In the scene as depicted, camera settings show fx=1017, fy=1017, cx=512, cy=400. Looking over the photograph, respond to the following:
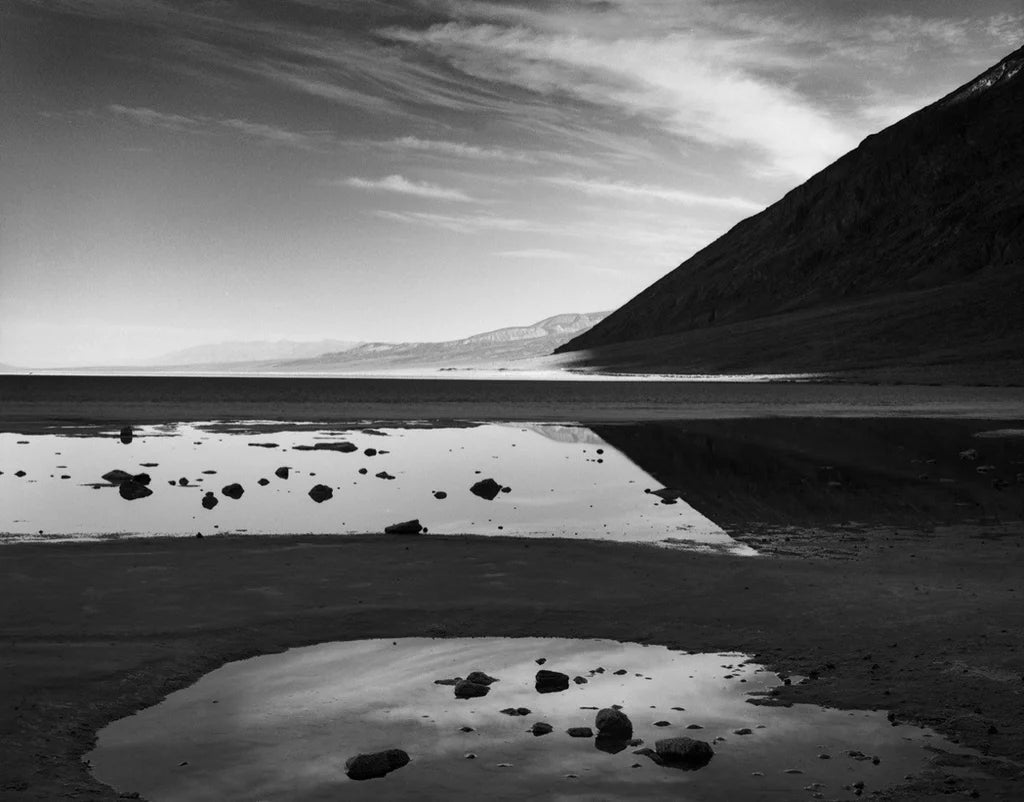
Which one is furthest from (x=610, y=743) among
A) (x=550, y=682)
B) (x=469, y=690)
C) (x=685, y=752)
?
(x=469, y=690)

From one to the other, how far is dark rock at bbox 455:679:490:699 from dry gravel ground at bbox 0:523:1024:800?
2276mm

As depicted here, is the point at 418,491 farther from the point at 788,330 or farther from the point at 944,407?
the point at 788,330

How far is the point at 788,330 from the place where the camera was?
19750 centimetres

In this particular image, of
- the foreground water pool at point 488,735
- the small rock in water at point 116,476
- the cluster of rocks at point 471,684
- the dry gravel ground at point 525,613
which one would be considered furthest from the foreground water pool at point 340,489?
the cluster of rocks at point 471,684

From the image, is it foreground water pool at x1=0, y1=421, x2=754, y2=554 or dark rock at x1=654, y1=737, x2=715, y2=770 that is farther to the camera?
foreground water pool at x1=0, y1=421, x2=754, y2=554

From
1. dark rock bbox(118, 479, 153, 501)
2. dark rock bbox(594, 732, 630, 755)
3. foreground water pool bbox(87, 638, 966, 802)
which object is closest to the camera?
foreground water pool bbox(87, 638, 966, 802)

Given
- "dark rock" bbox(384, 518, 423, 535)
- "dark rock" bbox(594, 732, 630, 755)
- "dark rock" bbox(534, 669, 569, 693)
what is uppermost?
"dark rock" bbox(384, 518, 423, 535)

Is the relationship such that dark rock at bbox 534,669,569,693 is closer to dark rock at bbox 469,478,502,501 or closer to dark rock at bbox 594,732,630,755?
dark rock at bbox 594,732,630,755

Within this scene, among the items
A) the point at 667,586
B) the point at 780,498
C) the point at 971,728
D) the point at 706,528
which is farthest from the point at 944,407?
the point at 971,728

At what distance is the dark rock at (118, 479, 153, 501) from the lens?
2320 cm

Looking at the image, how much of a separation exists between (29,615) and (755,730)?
8376 mm

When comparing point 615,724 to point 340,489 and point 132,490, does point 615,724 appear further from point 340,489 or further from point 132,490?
point 132,490

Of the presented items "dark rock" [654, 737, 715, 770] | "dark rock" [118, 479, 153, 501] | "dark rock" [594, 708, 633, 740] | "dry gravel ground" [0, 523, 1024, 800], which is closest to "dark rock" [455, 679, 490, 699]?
"dark rock" [594, 708, 633, 740]

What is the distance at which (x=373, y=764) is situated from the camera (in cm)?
723
